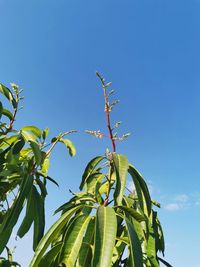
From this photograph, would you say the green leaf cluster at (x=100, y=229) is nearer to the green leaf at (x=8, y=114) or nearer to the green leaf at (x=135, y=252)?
the green leaf at (x=135, y=252)

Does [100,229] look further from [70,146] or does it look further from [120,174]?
[70,146]

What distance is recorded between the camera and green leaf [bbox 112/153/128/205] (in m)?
2.08

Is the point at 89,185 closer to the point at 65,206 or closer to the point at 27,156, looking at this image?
the point at 65,206

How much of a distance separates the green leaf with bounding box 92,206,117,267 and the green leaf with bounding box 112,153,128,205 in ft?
0.27

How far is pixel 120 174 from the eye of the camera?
2143mm

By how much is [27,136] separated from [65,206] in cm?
59

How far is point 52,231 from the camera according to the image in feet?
6.75

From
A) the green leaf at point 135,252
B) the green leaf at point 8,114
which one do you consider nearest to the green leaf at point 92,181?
the green leaf at point 135,252

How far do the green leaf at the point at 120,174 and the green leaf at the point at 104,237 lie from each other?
82mm

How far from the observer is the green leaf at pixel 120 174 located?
2.08 meters

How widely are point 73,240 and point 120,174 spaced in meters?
0.44

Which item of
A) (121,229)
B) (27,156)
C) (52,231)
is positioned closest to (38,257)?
(52,231)

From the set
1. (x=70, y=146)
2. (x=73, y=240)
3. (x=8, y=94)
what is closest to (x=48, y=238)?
(x=73, y=240)

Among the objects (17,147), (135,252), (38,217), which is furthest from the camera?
(38,217)
